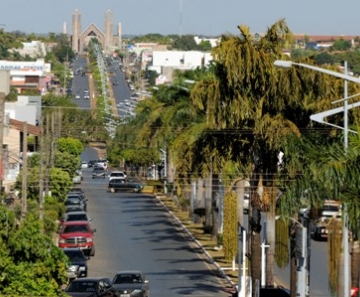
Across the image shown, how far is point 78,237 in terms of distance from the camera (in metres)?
62.8

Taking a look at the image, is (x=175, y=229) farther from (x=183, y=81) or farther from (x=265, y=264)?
(x=265, y=264)

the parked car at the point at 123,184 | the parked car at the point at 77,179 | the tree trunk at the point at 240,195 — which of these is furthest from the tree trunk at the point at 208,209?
the parked car at the point at 77,179

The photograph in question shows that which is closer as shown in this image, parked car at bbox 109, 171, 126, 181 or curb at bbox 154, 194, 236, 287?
curb at bbox 154, 194, 236, 287

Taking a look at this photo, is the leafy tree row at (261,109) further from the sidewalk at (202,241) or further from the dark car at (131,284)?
the sidewalk at (202,241)

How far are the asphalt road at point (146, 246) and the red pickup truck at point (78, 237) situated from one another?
669mm

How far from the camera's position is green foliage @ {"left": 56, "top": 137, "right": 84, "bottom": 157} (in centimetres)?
7412

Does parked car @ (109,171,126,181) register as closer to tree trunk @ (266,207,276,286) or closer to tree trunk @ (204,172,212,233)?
tree trunk @ (204,172,212,233)

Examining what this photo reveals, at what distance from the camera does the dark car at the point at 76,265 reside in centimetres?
5222

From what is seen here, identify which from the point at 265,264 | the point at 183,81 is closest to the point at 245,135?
the point at 265,264

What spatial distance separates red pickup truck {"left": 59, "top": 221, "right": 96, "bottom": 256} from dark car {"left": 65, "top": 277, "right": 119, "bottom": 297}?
17.0 meters

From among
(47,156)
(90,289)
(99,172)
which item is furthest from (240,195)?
→ (90,289)

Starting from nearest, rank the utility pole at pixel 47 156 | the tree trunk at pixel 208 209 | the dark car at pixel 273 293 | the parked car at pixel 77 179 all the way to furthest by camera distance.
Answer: the dark car at pixel 273 293 < the utility pole at pixel 47 156 < the tree trunk at pixel 208 209 < the parked car at pixel 77 179

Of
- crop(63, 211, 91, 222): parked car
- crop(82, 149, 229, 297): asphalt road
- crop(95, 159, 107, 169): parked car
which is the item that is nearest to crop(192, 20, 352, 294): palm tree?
crop(82, 149, 229, 297): asphalt road

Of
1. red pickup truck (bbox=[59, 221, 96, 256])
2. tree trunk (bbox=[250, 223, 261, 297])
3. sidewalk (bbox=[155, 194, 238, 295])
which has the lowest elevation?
sidewalk (bbox=[155, 194, 238, 295])
